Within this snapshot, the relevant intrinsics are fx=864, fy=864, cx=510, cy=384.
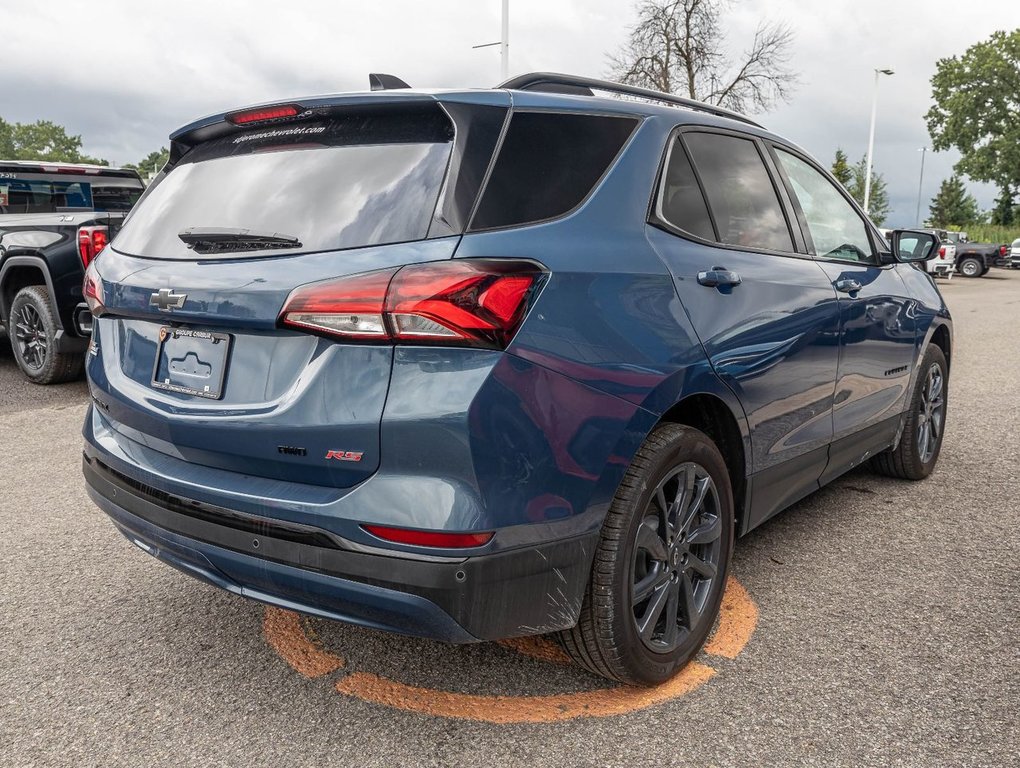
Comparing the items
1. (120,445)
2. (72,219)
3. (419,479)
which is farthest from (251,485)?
(72,219)

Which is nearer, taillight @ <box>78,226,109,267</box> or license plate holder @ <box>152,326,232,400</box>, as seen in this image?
license plate holder @ <box>152,326,232,400</box>

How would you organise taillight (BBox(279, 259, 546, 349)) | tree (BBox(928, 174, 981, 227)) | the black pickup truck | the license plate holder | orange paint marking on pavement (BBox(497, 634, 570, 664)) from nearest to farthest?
taillight (BBox(279, 259, 546, 349)) → the license plate holder → orange paint marking on pavement (BBox(497, 634, 570, 664)) → the black pickup truck → tree (BBox(928, 174, 981, 227))

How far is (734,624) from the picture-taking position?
9.95ft

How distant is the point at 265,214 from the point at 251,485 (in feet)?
2.40

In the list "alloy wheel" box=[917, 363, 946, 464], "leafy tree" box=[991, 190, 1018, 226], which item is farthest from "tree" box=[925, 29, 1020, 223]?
"alloy wheel" box=[917, 363, 946, 464]

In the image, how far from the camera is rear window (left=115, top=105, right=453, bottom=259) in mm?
2146

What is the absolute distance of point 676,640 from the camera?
2.63 meters

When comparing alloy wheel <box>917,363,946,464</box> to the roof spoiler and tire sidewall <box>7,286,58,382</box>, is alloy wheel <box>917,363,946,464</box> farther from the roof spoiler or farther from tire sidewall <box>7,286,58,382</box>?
tire sidewall <box>7,286,58,382</box>

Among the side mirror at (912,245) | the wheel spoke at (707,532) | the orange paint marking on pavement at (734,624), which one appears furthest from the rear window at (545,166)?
the side mirror at (912,245)

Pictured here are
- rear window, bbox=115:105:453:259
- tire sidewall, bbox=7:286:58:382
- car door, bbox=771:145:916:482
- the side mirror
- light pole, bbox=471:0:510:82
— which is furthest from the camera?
light pole, bbox=471:0:510:82

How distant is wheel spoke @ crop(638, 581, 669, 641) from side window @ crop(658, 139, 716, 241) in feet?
3.63

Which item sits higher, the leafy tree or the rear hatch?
the rear hatch

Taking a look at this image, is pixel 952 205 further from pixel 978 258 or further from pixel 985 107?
pixel 978 258

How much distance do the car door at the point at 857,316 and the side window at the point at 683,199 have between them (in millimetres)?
866
